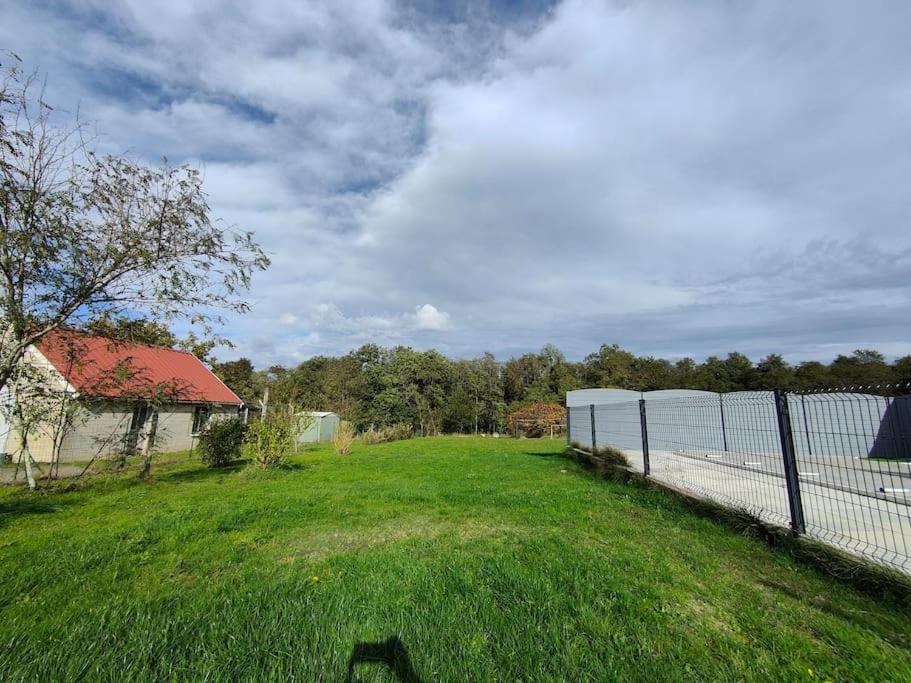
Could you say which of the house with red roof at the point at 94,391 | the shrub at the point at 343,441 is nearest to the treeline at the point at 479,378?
the shrub at the point at 343,441

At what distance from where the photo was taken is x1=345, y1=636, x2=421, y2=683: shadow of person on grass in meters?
1.92

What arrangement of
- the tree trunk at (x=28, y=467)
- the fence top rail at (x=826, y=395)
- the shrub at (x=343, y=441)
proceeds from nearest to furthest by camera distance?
the fence top rail at (x=826, y=395) < the tree trunk at (x=28, y=467) < the shrub at (x=343, y=441)

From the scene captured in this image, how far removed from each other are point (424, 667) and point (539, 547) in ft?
7.24

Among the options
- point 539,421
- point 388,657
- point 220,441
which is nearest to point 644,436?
point 388,657

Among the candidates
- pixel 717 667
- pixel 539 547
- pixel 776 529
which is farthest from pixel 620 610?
pixel 776 529

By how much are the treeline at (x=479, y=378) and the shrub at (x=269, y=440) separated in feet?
56.0

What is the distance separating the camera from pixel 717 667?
199 centimetres

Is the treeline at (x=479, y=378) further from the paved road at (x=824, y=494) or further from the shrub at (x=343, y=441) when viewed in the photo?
the paved road at (x=824, y=494)

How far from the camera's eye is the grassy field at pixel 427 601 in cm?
200

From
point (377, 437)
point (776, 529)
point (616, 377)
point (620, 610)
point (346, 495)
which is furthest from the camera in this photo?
point (616, 377)

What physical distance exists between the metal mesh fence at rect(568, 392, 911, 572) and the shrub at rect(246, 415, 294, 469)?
8595mm

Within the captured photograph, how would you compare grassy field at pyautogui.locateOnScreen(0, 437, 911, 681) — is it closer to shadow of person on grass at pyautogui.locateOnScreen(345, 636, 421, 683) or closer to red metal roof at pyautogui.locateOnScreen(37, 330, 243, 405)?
shadow of person on grass at pyautogui.locateOnScreen(345, 636, 421, 683)

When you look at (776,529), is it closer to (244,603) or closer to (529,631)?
(529,631)

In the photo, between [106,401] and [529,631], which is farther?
[106,401]
